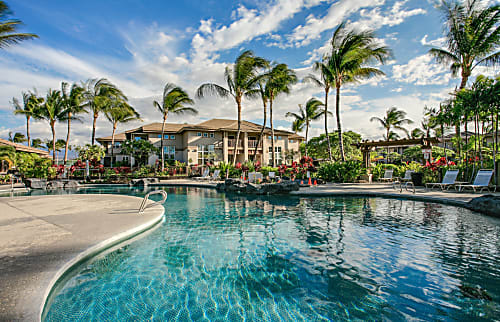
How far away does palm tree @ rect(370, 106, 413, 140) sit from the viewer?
34906 mm

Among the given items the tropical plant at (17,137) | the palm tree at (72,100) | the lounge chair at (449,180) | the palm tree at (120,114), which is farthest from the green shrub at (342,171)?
the tropical plant at (17,137)

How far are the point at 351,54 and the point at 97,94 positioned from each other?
24465mm

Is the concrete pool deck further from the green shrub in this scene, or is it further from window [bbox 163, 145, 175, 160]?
window [bbox 163, 145, 175, 160]

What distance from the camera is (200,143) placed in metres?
29.0

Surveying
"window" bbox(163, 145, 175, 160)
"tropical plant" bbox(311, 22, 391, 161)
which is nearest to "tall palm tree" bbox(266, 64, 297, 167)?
"tropical plant" bbox(311, 22, 391, 161)

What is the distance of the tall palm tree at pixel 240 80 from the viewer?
19.3m

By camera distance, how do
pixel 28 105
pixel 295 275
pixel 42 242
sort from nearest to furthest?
pixel 295 275 → pixel 42 242 → pixel 28 105

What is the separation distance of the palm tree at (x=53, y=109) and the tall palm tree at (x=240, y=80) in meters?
15.4

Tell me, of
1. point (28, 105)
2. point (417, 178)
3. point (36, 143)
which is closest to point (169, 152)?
point (28, 105)

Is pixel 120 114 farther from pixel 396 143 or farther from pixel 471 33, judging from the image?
pixel 471 33

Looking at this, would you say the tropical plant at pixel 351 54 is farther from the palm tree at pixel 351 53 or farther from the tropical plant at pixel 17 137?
the tropical plant at pixel 17 137

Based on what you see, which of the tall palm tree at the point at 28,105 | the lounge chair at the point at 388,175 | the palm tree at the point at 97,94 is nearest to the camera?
the lounge chair at the point at 388,175

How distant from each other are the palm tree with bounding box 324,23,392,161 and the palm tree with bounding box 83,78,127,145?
71.5 feet

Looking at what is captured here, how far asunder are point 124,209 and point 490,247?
7952 mm
